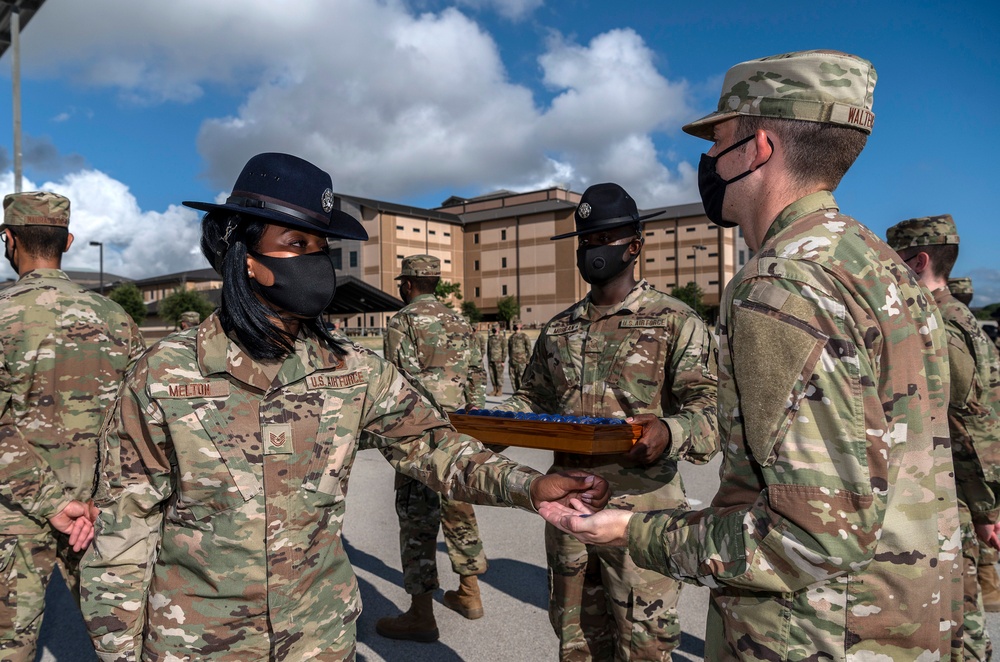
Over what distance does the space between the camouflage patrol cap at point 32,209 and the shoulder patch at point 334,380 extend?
7.73 feet

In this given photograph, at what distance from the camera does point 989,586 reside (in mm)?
4746

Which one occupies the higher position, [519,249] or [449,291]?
[519,249]

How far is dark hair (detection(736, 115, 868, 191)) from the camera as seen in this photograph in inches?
66.8

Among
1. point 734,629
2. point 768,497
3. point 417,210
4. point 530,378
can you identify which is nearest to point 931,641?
point 734,629

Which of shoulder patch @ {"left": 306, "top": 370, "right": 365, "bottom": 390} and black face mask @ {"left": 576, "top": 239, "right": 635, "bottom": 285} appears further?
black face mask @ {"left": 576, "top": 239, "right": 635, "bottom": 285}

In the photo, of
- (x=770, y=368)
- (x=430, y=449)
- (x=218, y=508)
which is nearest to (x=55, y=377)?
(x=218, y=508)

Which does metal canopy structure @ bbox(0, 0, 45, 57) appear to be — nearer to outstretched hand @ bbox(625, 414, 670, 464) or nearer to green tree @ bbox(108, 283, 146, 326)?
outstretched hand @ bbox(625, 414, 670, 464)

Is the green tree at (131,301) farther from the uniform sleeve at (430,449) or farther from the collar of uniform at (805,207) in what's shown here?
the collar of uniform at (805,207)

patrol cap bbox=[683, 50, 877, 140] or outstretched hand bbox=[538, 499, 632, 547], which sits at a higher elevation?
patrol cap bbox=[683, 50, 877, 140]

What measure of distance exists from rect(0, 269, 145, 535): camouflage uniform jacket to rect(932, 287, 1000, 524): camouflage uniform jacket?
4233 mm

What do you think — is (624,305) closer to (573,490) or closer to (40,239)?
(573,490)

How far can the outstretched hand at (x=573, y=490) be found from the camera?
6.88ft

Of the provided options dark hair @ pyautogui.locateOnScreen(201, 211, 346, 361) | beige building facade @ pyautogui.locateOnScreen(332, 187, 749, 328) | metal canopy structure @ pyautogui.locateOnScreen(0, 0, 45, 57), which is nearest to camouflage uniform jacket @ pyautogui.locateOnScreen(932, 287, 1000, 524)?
dark hair @ pyautogui.locateOnScreen(201, 211, 346, 361)

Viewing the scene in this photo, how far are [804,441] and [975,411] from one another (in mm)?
2968
